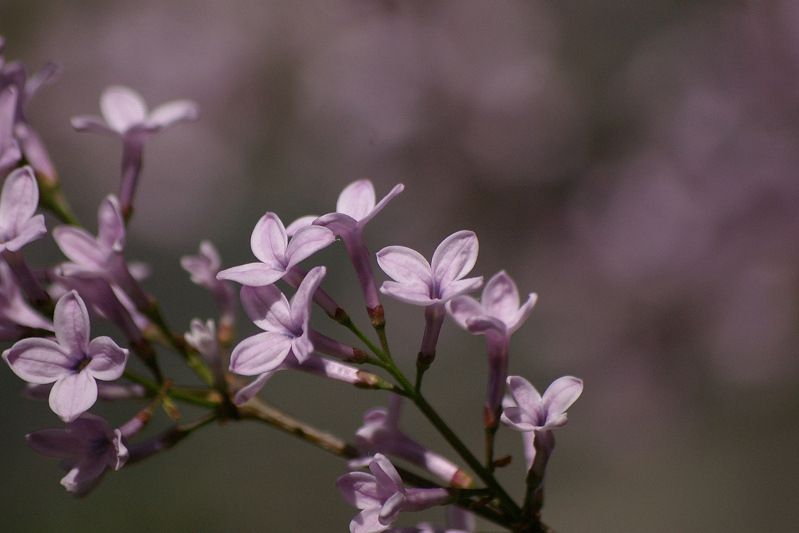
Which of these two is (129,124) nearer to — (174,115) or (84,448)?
(174,115)

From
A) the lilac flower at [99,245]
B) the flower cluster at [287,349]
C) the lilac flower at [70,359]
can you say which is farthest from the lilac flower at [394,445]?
the lilac flower at [99,245]

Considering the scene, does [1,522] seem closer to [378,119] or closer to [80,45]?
[80,45]

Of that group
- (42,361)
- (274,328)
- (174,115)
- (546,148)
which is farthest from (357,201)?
(546,148)

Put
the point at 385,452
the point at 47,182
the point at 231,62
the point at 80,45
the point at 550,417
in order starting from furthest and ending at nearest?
the point at 80,45 → the point at 231,62 → the point at 47,182 → the point at 385,452 → the point at 550,417

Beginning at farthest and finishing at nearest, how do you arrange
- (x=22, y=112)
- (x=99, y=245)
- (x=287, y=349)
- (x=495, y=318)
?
(x=22, y=112) < (x=99, y=245) < (x=495, y=318) < (x=287, y=349)

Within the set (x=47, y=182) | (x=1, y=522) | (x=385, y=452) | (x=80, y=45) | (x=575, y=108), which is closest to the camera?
(x=385, y=452)

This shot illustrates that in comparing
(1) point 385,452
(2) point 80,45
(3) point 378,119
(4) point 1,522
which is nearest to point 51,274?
(1) point 385,452

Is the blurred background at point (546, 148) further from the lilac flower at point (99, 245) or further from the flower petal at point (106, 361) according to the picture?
the flower petal at point (106, 361)
